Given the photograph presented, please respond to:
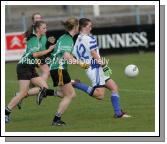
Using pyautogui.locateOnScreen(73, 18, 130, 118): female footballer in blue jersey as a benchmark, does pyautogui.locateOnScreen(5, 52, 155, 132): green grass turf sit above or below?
below

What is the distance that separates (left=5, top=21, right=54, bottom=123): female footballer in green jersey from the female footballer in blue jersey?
2.04 feet

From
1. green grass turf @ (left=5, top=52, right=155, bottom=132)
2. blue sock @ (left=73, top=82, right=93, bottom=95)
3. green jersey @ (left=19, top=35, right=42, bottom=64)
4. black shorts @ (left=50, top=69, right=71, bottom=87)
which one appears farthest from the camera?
blue sock @ (left=73, top=82, right=93, bottom=95)

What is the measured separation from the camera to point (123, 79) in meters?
21.3

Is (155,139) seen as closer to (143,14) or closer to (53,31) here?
(53,31)

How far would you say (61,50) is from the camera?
13094 mm

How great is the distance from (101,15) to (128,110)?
1874cm

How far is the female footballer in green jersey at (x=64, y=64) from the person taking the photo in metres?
13.0

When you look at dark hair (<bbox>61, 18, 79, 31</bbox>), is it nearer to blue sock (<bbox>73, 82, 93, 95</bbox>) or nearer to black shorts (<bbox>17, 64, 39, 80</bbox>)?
black shorts (<bbox>17, 64, 39, 80</bbox>)

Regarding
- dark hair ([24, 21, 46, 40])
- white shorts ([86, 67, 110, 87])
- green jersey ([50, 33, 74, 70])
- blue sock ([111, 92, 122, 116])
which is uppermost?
dark hair ([24, 21, 46, 40])

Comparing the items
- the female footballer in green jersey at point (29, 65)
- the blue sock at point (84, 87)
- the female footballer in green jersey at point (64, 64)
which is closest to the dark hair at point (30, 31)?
the female footballer in green jersey at point (29, 65)

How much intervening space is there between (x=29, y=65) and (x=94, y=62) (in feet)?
4.14

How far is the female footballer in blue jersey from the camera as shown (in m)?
13.7

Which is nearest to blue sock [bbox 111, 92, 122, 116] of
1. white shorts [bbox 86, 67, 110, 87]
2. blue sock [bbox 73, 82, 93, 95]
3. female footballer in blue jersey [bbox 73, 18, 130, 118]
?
female footballer in blue jersey [bbox 73, 18, 130, 118]

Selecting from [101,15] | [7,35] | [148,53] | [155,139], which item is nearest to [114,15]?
[101,15]
